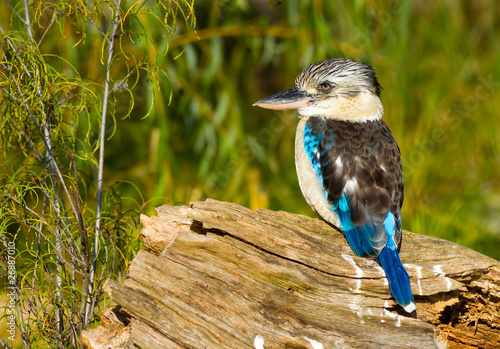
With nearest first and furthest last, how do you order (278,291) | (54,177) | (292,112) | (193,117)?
(54,177)
(278,291)
(193,117)
(292,112)

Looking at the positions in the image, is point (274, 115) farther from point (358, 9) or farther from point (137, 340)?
point (137, 340)

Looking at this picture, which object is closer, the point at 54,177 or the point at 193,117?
the point at 54,177

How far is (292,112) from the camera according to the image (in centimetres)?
637

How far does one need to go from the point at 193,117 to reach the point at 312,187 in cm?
169

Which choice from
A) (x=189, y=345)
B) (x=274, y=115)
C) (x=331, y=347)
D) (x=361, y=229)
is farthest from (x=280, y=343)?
(x=274, y=115)

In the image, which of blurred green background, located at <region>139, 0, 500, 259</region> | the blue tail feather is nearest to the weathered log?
the blue tail feather

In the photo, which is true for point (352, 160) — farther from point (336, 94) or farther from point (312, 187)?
point (336, 94)

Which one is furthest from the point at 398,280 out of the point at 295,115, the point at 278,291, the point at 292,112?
the point at 292,112

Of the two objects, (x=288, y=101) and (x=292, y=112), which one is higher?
(x=288, y=101)

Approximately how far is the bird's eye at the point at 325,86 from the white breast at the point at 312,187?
0.28m

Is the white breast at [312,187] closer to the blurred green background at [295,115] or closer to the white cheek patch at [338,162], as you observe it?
the white cheek patch at [338,162]

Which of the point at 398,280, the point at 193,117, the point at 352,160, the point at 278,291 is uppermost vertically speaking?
the point at 352,160

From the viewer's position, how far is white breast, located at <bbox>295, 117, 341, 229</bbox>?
3.13 meters

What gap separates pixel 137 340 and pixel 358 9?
2988mm
